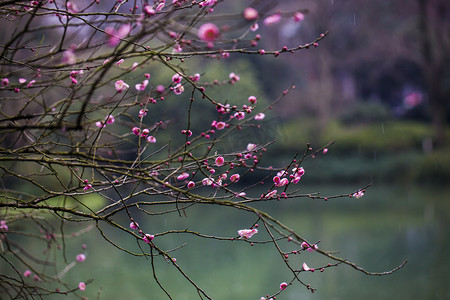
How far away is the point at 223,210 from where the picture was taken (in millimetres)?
11500

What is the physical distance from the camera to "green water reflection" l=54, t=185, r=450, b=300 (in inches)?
227

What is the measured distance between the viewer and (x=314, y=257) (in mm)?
7219

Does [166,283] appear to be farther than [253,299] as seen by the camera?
Yes

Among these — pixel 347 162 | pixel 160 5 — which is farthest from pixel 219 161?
pixel 347 162

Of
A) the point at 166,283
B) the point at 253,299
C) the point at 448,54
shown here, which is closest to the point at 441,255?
the point at 253,299

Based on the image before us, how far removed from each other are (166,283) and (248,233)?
469 centimetres

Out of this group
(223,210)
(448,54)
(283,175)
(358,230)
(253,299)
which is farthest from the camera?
(448,54)

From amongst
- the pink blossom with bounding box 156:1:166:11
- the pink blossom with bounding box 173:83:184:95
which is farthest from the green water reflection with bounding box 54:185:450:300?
the pink blossom with bounding box 156:1:166:11

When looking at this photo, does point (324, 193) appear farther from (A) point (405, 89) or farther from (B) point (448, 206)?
(A) point (405, 89)

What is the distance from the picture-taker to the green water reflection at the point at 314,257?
5.77 metres

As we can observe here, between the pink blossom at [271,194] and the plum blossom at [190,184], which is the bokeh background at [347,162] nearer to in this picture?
the plum blossom at [190,184]

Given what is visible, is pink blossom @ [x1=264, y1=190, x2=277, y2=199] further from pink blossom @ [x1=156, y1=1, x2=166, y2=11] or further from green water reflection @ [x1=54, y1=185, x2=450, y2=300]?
green water reflection @ [x1=54, y1=185, x2=450, y2=300]

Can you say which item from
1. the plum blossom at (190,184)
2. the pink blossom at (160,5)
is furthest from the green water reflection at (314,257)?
the pink blossom at (160,5)

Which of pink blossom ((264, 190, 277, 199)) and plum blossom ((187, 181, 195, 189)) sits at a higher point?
plum blossom ((187, 181, 195, 189))
